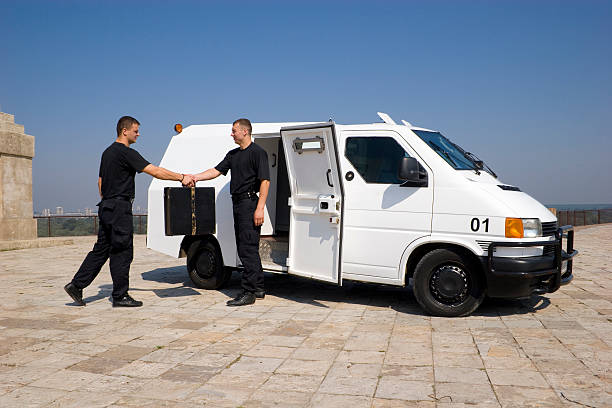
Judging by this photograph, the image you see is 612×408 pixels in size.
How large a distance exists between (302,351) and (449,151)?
3.17 meters

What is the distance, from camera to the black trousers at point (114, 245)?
20.8ft

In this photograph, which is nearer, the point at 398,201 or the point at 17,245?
the point at 398,201

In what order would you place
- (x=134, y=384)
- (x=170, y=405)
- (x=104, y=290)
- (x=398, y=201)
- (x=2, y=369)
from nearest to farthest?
(x=170, y=405)
(x=134, y=384)
(x=2, y=369)
(x=398, y=201)
(x=104, y=290)

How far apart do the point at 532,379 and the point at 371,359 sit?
1.24 metres

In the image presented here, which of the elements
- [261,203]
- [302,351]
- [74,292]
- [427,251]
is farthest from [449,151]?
[74,292]

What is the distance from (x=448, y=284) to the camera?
235 inches

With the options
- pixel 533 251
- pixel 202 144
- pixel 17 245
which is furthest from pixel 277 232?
pixel 17 245

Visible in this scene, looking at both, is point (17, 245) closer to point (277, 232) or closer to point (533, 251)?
point (277, 232)

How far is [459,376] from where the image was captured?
400 cm

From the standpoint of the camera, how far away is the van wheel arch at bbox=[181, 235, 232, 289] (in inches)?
309

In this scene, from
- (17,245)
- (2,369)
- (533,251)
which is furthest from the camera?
(17,245)

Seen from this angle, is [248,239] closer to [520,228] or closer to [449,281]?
[449,281]

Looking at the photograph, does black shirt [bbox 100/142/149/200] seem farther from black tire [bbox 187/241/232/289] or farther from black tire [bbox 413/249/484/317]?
black tire [bbox 413/249/484/317]

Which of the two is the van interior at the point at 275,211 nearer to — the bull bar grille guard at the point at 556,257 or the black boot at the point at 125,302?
the black boot at the point at 125,302
